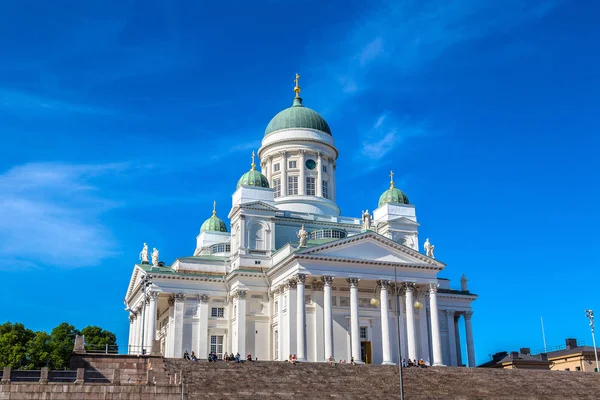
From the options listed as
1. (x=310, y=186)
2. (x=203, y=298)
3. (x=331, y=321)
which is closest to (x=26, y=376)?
(x=331, y=321)

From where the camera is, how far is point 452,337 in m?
66.8

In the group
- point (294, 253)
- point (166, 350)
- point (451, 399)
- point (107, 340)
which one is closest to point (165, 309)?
point (166, 350)

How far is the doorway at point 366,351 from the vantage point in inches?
2288

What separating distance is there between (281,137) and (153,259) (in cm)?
1737

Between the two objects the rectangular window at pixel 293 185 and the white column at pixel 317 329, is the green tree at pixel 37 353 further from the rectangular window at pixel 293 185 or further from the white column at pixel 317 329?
the white column at pixel 317 329

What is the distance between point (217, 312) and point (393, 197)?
20578 millimetres

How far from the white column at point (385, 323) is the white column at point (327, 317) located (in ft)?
13.6

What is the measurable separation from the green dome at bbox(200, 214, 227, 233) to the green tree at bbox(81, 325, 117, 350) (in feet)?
66.4

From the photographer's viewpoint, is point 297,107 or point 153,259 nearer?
point 153,259

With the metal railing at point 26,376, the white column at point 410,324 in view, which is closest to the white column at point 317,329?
the white column at point 410,324

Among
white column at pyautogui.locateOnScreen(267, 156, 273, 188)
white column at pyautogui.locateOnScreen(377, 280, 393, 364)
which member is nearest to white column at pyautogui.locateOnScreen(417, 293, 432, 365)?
white column at pyautogui.locateOnScreen(377, 280, 393, 364)

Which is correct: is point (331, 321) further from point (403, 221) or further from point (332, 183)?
point (332, 183)

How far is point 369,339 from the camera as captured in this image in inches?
2313

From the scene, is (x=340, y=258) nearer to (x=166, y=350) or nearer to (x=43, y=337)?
(x=166, y=350)
